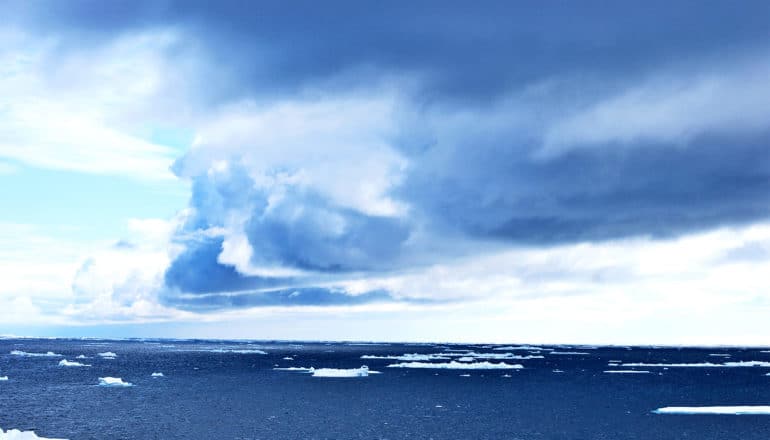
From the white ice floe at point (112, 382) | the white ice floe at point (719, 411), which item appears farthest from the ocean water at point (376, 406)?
the white ice floe at point (719, 411)

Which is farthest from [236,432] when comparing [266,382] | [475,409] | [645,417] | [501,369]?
[501,369]

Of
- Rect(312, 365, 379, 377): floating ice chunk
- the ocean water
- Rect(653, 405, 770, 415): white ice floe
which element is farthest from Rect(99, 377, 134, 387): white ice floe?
Rect(653, 405, 770, 415): white ice floe

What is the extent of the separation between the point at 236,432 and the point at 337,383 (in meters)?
26.9

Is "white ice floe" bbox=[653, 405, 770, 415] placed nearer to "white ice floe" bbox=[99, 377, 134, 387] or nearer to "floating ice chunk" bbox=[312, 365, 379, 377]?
"floating ice chunk" bbox=[312, 365, 379, 377]

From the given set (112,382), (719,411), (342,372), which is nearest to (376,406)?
(719,411)

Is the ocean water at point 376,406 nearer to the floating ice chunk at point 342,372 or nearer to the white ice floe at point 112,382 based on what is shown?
the floating ice chunk at point 342,372

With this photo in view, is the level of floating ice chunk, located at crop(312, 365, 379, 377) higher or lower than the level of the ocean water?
higher

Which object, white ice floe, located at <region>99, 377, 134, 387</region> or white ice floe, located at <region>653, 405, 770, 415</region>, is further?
white ice floe, located at <region>99, 377, 134, 387</region>

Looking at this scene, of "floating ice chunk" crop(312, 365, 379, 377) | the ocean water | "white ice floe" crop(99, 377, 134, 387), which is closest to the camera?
the ocean water

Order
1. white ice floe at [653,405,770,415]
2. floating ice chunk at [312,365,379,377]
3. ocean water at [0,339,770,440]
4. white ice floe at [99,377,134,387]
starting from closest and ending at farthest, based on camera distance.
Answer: ocean water at [0,339,770,440] < white ice floe at [653,405,770,415] < white ice floe at [99,377,134,387] < floating ice chunk at [312,365,379,377]

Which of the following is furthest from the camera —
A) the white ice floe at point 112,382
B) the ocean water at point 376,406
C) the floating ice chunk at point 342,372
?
the floating ice chunk at point 342,372

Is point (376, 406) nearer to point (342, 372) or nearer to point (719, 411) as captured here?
point (719, 411)

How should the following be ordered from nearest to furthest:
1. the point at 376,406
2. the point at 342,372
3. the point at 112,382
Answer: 1. the point at 376,406
2. the point at 112,382
3. the point at 342,372

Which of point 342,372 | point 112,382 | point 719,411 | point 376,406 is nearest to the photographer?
point 719,411
